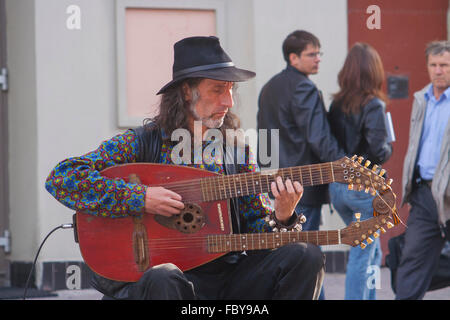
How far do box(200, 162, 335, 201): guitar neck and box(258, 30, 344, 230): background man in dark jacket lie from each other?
1.84 meters

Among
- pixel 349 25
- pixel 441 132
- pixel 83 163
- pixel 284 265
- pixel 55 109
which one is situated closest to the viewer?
pixel 284 265

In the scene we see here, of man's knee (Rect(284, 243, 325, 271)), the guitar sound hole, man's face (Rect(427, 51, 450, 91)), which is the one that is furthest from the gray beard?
man's face (Rect(427, 51, 450, 91))

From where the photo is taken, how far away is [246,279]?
3584 mm

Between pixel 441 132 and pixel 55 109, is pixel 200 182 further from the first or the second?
pixel 55 109

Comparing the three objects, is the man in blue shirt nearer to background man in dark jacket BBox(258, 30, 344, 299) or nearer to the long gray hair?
background man in dark jacket BBox(258, 30, 344, 299)

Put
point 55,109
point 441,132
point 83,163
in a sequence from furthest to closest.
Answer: point 55,109, point 441,132, point 83,163

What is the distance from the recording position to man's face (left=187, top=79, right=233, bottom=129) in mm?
3855

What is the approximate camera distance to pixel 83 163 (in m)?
3.71

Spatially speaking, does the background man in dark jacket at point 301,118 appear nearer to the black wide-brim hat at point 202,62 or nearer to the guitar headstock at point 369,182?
the black wide-brim hat at point 202,62

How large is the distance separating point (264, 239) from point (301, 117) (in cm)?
207

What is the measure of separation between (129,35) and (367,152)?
8.43 feet

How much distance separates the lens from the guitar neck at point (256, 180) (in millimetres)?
3486

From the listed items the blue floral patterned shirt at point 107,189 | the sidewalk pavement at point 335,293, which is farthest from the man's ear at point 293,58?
the blue floral patterned shirt at point 107,189
